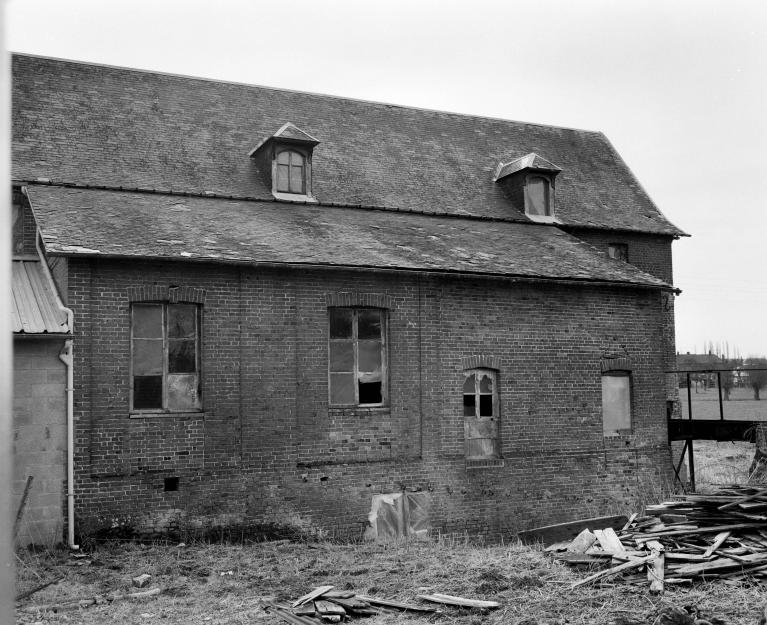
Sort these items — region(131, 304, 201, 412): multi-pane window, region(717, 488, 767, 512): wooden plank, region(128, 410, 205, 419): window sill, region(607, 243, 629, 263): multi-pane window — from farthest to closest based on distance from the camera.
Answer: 1. region(607, 243, 629, 263): multi-pane window
2. region(131, 304, 201, 412): multi-pane window
3. region(128, 410, 205, 419): window sill
4. region(717, 488, 767, 512): wooden plank

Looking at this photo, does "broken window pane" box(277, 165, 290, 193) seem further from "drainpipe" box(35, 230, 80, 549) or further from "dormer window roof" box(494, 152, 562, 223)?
"drainpipe" box(35, 230, 80, 549)

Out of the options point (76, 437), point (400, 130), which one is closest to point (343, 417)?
point (76, 437)

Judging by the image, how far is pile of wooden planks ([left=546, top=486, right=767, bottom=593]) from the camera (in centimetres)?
909

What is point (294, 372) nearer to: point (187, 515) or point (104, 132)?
Result: point (187, 515)

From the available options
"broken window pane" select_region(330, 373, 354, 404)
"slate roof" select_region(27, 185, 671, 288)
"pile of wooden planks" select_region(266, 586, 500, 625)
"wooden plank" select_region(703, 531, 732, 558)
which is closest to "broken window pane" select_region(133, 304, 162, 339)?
"slate roof" select_region(27, 185, 671, 288)

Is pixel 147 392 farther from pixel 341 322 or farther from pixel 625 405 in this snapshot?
pixel 625 405

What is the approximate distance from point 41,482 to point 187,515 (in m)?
2.26

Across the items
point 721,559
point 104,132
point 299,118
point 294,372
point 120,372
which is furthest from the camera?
point 299,118

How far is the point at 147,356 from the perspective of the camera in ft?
43.5

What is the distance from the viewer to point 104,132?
16984mm

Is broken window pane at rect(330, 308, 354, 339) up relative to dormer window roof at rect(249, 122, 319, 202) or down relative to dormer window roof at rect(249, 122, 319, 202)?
down

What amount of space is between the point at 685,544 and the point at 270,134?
12898 mm

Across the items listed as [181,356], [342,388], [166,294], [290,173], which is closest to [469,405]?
[342,388]

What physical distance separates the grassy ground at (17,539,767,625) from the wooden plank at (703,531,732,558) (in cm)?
79
